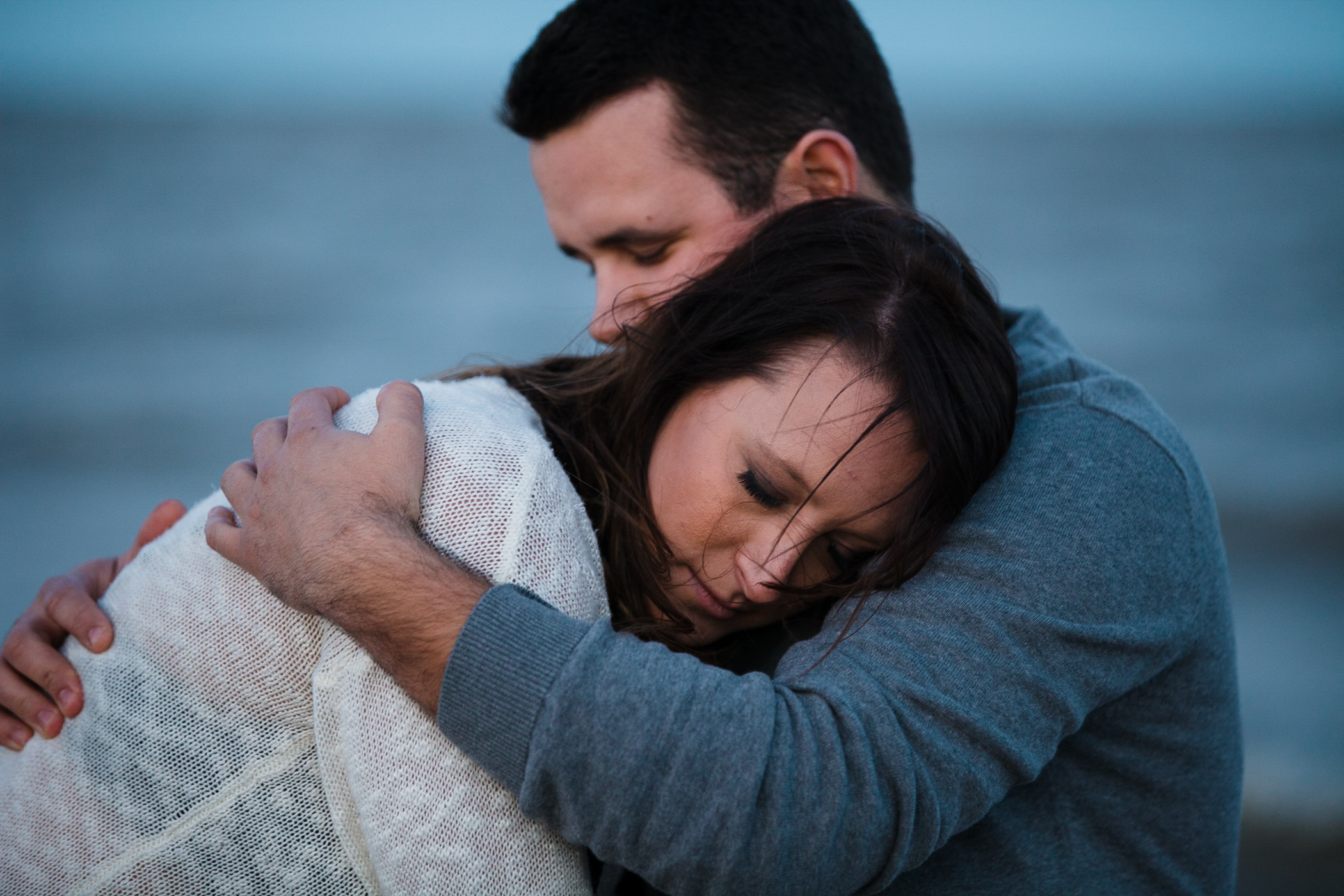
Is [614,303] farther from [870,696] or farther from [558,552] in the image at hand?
[870,696]

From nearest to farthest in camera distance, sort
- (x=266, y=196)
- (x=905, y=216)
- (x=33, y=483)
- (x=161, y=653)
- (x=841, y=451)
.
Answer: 1. (x=161, y=653)
2. (x=841, y=451)
3. (x=905, y=216)
4. (x=33, y=483)
5. (x=266, y=196)

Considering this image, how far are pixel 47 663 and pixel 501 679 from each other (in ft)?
2.71

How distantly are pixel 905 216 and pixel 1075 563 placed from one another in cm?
84

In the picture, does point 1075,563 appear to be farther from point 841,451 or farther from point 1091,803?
point 1091,803

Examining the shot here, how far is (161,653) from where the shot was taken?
1420 mm

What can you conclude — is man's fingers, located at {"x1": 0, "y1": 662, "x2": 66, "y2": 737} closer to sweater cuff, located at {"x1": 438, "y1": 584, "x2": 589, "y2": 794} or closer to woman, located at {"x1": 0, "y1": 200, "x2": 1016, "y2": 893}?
woman, located at {"x1": 0, "y1": 200, "x2": 1016, "y2": 893}

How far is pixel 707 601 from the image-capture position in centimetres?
182

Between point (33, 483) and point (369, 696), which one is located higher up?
point (369, 696)

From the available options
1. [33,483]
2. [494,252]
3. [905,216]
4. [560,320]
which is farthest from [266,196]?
[905,216]

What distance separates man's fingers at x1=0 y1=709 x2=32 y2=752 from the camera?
5.04 ft

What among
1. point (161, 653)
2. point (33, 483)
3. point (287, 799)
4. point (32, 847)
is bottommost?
point (33, 483)

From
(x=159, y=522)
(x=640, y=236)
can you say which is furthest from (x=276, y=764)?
(x=640, y=236)

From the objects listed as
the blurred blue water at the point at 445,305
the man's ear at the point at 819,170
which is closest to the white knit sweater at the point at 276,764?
the man's ear at the point at 819,170

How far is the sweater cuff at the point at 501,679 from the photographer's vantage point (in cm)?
122
